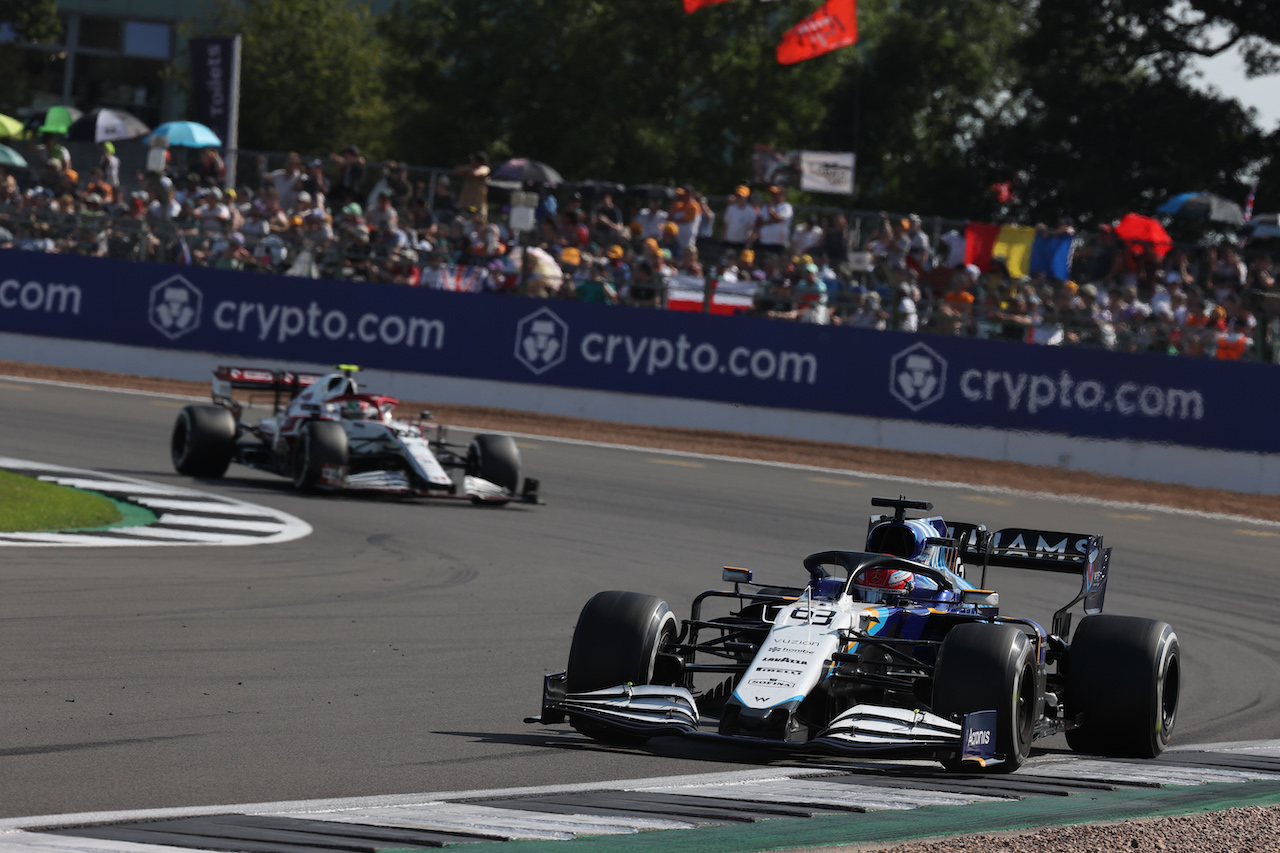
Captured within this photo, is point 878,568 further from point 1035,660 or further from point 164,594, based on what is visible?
point 164,594

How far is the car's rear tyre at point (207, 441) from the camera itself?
664 inches

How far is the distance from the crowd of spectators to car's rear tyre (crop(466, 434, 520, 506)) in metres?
8.26

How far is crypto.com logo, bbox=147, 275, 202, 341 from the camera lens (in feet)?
86.4

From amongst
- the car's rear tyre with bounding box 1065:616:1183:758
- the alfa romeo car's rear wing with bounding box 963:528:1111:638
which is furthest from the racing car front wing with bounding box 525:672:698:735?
the alfa romeo car's rear wing with bounding box 963:528:1111:638

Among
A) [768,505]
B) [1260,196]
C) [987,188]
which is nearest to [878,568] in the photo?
[768,505]

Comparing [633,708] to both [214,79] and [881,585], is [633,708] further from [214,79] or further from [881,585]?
[214,79]

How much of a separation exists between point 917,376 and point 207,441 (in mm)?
10247

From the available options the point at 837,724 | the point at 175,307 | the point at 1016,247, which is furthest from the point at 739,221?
the point at 837,724

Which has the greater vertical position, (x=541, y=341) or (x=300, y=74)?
(x=300, y=74)

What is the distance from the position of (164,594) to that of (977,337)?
14.6m

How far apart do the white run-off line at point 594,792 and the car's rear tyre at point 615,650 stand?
0.69 metres

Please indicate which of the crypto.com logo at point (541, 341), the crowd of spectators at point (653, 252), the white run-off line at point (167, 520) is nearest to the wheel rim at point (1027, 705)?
the white run-off line at point (167, 520)

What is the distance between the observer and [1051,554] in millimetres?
8625

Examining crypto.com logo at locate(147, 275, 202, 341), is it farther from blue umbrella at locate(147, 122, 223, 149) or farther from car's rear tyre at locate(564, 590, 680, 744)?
car's rear tyre at locate(564, 590, 680, 744)
